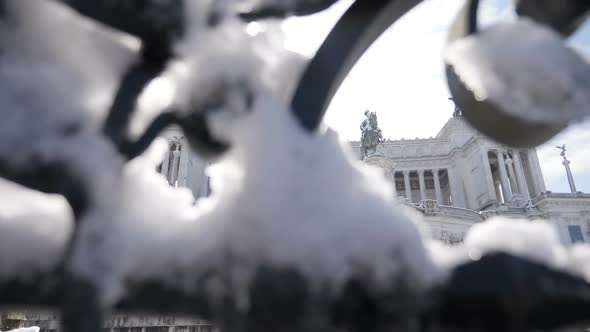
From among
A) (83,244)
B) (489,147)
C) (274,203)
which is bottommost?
(83,244)

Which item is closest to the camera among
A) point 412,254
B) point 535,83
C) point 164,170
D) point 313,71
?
point 412,254

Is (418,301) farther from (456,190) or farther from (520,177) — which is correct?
→ (456,190)

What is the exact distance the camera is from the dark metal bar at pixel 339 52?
230cm

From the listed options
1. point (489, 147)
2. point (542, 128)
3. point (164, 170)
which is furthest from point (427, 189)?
point (542, 128)

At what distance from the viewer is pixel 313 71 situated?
2.39m

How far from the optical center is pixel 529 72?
7.10ft

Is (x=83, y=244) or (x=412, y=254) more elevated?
(x=83, y=244)

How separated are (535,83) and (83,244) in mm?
2313

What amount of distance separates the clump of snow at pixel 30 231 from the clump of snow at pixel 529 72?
2320 mm

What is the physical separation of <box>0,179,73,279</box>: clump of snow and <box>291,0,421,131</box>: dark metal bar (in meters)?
1.35

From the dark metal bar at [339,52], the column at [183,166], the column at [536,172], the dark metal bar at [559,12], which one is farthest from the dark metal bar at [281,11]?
the column at [536,172]

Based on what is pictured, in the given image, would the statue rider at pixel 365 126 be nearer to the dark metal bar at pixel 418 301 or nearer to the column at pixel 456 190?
the column at pixel 456 190

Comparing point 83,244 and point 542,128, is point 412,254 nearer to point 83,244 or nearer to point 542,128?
point 542,128

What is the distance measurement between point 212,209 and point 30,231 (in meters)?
0.90
